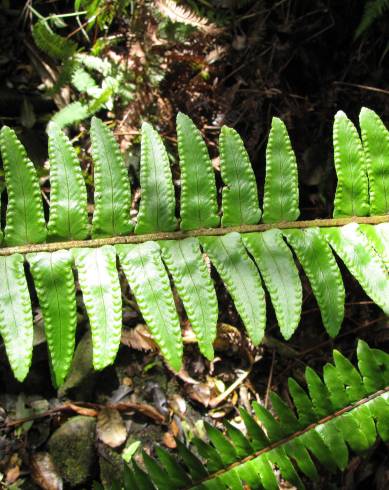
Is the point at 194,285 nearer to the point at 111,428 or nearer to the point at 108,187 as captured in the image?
the point at 108,187

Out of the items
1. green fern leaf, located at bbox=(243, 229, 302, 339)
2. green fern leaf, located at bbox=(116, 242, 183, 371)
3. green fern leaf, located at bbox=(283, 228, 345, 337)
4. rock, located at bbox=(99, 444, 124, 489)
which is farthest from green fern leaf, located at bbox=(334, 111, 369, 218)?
rock, located at bbox=(99, 444, 124, 489)

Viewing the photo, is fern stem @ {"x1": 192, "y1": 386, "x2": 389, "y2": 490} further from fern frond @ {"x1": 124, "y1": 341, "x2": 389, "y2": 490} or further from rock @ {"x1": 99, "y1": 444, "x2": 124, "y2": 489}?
rock @ {"x1": 99, "y1": 444, "x2": 124, "y2": 489}

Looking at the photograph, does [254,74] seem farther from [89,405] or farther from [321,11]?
[89,405]

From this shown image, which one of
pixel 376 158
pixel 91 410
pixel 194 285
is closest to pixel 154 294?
pixel 194 285

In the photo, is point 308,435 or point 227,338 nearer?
point 308,435

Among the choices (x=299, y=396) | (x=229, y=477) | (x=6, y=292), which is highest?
(x=6, y=292)

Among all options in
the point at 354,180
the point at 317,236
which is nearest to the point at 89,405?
the point at 317,236

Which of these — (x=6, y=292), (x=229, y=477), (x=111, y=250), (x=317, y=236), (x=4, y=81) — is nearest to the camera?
(x=6, y=292)
